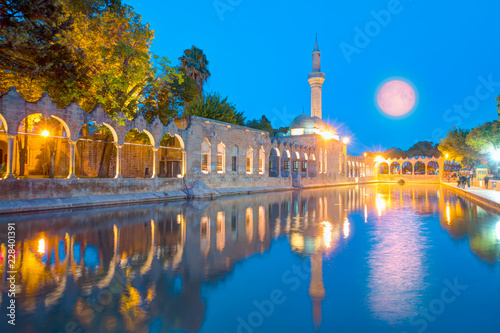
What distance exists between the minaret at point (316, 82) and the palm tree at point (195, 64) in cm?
2176

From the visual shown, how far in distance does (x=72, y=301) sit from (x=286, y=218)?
8733 millimetres

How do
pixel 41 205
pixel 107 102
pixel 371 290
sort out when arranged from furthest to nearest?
pixel 107 102
pixel 41 205
pixel 371 290

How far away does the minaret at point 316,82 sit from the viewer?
53.0 metres

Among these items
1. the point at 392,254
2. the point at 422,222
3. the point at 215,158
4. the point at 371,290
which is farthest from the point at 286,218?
the point at 215,158

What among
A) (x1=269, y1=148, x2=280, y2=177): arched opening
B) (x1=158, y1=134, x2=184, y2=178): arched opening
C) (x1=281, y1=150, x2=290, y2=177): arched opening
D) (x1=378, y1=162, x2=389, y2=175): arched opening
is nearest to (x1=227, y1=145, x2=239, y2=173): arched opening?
(x1=158, y1=134, x2=184, y2=178): arched opening

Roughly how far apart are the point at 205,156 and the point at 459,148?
147ft

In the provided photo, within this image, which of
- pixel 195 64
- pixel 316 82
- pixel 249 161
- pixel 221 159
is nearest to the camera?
pixel 221 159

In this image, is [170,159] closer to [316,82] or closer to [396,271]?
[396,271]

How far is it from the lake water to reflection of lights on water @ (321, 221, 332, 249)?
0.05 m

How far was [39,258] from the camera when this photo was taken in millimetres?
6371

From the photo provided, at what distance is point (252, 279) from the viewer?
523 cm

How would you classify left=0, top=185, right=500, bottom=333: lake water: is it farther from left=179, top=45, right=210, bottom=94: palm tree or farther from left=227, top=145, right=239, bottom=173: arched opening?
left=179, top=45, right=210, bottom=94: palm tree

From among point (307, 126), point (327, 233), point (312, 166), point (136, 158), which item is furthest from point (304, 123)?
Result: point (327, 233)

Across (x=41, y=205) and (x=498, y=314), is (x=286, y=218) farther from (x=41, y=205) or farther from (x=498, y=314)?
(x=41, y=205)
